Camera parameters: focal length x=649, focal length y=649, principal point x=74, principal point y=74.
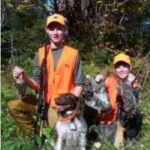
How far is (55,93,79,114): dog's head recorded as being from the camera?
24.5 ft

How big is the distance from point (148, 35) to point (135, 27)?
0.48 metres

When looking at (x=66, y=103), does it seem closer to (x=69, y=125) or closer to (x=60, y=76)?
(x=69, y=125)

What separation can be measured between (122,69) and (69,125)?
1.19m

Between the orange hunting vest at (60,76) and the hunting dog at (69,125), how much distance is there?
18.4 inches

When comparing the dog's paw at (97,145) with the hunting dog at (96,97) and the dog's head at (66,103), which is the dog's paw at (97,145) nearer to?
the hunting dog at (96,97)

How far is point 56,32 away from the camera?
803cm

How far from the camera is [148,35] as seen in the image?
2031 cm

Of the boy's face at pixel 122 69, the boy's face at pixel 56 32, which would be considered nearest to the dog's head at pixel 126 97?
the boy's face at pixel 122 69

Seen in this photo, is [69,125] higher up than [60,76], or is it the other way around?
[60,76]

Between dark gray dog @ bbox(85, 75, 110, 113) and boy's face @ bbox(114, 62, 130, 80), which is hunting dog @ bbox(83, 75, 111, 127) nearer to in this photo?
dark gray dog @ bbox(85, 75, 110, 113)

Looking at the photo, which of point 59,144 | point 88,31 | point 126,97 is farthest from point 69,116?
point 88,31

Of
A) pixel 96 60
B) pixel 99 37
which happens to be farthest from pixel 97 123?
pixel 99 37

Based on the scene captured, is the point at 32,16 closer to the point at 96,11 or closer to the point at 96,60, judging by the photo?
the point at 96,11

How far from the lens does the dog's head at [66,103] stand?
748 centimetres
